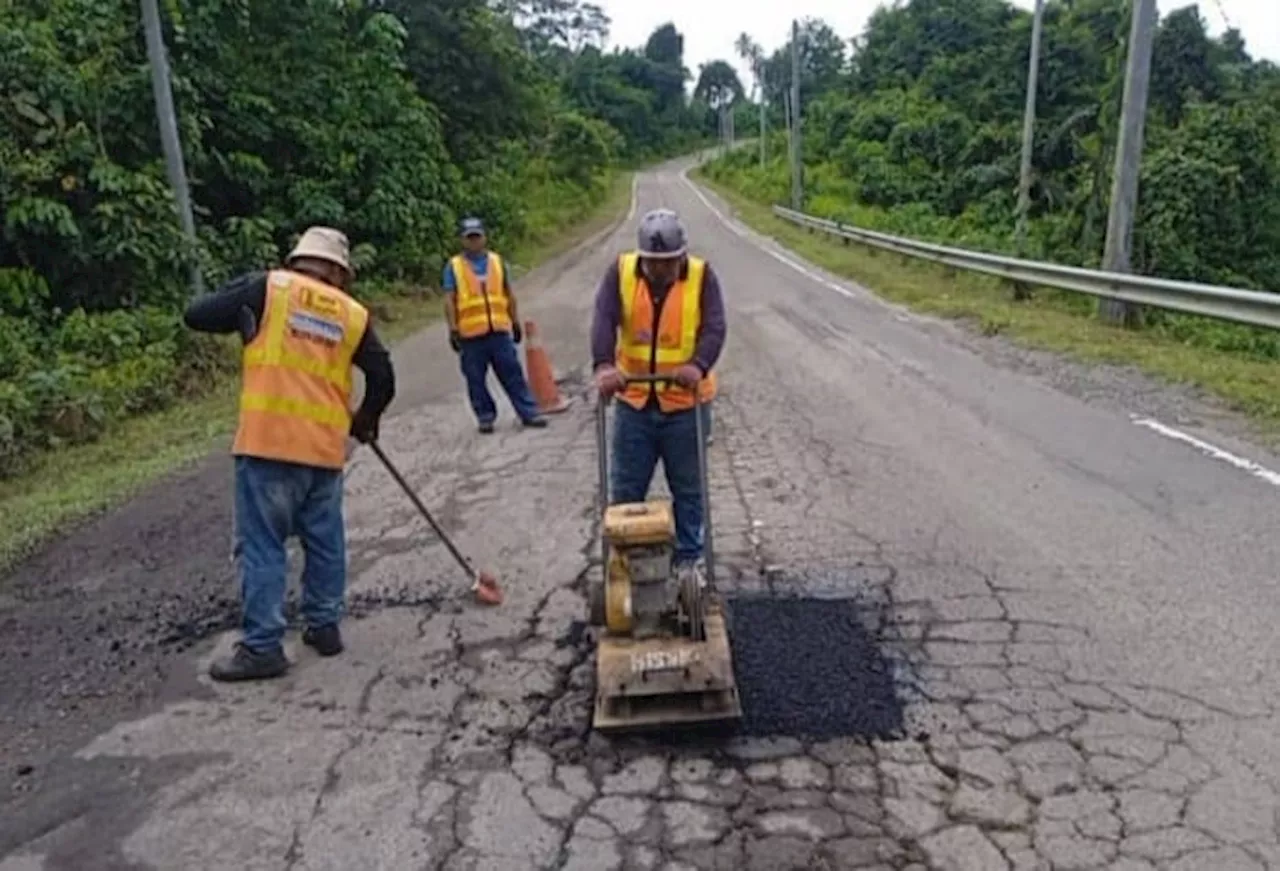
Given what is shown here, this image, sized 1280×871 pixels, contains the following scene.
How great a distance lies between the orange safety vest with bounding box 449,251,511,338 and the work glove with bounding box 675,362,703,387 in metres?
4.63

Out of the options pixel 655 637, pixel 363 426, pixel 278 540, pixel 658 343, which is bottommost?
pixel 655 637

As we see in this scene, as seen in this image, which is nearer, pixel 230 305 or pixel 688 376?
pixel 230 305

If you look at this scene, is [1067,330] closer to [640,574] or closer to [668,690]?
[640,574]

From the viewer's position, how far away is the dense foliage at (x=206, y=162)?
1013 centimetres

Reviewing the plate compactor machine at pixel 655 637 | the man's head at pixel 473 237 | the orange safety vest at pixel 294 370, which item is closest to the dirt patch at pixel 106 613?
the orange safety vest at pixel 294 370

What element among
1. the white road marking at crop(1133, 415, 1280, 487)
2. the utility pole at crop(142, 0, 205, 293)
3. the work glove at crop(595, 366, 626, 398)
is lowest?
the white road marking at crop(1133, 415, 1280, 487)

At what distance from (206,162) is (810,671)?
1307cm

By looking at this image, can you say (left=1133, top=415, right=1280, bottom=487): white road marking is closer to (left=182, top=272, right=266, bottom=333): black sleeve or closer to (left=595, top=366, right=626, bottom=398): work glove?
(left=595, top=366, right=626, bottom=398): work glove

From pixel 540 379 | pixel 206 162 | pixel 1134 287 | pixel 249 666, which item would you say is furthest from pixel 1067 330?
pixel 206 162

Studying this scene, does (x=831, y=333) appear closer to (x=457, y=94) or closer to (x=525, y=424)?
(x=525, y=424)

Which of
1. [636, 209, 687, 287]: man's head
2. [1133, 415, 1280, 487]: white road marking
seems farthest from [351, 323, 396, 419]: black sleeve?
[1133, 415, 1280, 487]: white road marking

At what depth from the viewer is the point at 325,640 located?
4543 millimetres

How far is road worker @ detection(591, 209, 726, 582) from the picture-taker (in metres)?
4.46

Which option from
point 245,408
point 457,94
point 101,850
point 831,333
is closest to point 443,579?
point 245,408
